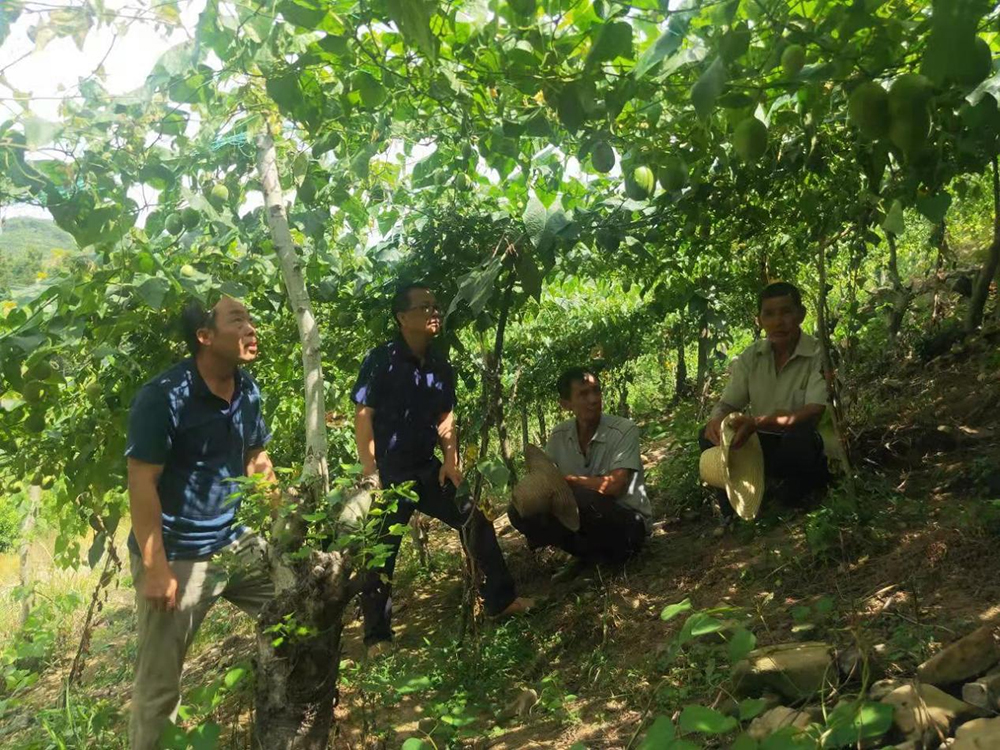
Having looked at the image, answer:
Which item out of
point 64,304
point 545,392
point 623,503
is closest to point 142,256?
point 64,304

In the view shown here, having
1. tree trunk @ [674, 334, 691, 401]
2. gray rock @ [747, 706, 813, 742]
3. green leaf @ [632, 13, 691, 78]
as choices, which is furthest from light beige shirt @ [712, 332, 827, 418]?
tree trunk @ [674, 334, 691, 401]

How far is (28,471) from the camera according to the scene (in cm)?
325

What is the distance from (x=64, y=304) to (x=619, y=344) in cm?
345

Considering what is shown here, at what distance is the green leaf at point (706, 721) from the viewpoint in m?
1.45

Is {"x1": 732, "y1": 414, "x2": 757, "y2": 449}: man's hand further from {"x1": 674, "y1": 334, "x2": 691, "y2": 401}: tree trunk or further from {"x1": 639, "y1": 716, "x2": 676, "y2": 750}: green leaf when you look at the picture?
{"x1": 674, "y1": 334, "x2": 691, "y2": 401}: tree trunk

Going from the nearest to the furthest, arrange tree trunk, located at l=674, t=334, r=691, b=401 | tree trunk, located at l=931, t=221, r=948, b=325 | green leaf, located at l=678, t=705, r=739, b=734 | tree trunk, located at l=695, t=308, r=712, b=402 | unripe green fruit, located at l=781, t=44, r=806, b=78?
green leaf, located at l=678, t=705, r=739, b=734 < unripe green fruit, located at l=781, t=44, r=806, b=78 < tree trunk, located at l=931, t=221, r=948, b=325 < tree trunk, located at l=695, t=308, r=712, b=402 < tree trunk, located at l=674, t=334, r=691, b=401

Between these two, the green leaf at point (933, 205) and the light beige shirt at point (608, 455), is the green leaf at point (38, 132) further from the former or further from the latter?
the light beige shirt at point (608, 455)

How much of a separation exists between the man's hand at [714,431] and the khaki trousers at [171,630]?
185cm

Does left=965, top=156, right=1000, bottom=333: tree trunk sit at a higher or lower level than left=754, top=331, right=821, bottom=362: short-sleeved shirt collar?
higher

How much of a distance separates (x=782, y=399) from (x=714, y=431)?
0.34 metres

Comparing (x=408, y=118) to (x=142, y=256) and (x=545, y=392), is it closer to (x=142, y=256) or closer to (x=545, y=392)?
(x=142, y=256)

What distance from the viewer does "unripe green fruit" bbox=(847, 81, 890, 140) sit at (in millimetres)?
1521

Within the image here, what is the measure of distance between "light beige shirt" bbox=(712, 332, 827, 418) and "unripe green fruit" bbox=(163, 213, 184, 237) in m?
2.22

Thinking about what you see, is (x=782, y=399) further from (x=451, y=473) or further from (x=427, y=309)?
(x=427, y=309)
